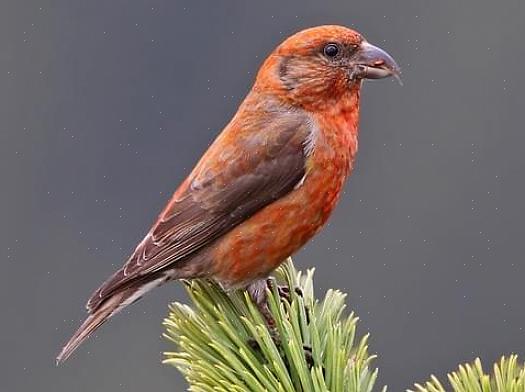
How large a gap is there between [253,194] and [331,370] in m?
0.93

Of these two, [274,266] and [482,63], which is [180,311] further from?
[482,63]

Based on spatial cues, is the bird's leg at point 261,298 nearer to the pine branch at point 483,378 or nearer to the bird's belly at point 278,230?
the bird's belly at point 278,230

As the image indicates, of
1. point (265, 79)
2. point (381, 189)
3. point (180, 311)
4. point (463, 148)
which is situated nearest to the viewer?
point (180, 311)

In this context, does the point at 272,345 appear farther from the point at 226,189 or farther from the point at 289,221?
the point at 226,189

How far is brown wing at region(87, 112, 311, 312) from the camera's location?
3408mm

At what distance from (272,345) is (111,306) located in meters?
0.86

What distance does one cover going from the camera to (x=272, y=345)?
2604 millimetres

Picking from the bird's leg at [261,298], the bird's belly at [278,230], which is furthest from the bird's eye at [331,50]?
the bird's leg at [261,298]

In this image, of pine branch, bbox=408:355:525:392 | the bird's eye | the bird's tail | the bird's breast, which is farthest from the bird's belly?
pine branch, bbox=408:355:525:392

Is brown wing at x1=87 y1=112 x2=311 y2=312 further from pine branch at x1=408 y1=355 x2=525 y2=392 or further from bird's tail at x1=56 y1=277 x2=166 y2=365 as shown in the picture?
pine branch at x1=408 y1=355 x2=525 y2=392

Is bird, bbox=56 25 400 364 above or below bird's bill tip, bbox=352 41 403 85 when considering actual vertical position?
below

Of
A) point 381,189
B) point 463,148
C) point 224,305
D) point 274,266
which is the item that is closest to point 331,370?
point 224,305

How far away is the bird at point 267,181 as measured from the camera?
3.35 metres

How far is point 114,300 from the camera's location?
3.37 metres
